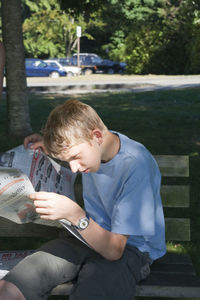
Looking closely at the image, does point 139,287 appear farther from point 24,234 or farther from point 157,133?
point 157,133

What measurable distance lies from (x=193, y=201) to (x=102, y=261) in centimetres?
299

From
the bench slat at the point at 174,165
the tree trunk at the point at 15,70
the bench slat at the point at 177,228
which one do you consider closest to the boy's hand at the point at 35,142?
the bench slat at the point at 174,165

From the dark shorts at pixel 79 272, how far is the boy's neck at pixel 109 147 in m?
0.43

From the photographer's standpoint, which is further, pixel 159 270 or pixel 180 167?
pixel 180 167

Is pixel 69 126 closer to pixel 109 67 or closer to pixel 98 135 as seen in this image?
pixel 98 135

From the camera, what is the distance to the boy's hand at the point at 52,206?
1904 millimetres

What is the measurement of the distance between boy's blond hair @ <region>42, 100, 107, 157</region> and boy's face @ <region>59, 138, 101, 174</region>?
21 mm

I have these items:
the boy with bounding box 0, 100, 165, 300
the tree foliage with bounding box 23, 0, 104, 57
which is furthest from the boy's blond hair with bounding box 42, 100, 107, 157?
the tree foliage with bounding box 23, 0, 104, 57

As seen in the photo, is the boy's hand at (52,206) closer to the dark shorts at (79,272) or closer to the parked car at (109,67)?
the dark shorts at (79,272)

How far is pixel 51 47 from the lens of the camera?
42469 millimetres

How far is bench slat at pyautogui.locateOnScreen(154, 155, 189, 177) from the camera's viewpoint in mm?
2826

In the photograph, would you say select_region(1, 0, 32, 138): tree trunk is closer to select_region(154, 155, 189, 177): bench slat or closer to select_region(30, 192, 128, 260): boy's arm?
select_region(154, 155, 189, 177): bench slat

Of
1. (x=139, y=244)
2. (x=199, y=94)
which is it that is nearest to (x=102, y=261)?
(x=139, y=244)

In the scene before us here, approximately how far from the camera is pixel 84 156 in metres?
2.09
